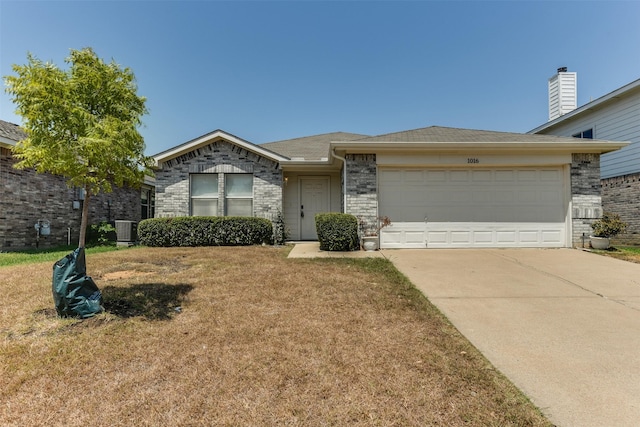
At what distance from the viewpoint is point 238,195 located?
10.6 meters

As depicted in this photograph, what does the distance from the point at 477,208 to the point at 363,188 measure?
11.1ft

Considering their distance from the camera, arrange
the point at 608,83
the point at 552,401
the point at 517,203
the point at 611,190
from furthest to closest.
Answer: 1. the point at 608,83
2. the point at 611,190
3. the point at 517,203
4. the point at 552,401

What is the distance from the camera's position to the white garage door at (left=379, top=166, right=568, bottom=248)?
854 cm

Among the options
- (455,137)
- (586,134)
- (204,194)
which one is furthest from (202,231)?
(586,134)

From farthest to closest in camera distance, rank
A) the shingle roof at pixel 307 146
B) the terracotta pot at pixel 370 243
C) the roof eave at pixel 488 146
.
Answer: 1. the shingle roof at pixel 307 146
2. the terracotta pot at pixel 370 243
3. the roof eave at pixel 488 146

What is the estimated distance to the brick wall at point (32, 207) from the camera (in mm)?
8328

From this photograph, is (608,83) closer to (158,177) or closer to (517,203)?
(517,203)

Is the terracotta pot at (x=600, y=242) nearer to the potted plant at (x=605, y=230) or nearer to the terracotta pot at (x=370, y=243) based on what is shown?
the potted plant at (x=605, y=230)

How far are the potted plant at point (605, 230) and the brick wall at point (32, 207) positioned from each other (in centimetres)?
1659

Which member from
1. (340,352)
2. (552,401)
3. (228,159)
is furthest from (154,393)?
(228,159)

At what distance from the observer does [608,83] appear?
39.0ft

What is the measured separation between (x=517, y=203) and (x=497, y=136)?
216 centimetres

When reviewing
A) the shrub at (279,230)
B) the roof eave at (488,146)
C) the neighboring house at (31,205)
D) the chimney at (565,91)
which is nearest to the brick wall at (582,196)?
the roof eave at (488,146)

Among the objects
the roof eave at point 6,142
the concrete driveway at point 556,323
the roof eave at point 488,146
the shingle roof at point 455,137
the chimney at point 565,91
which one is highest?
the chimney at point 565,91
